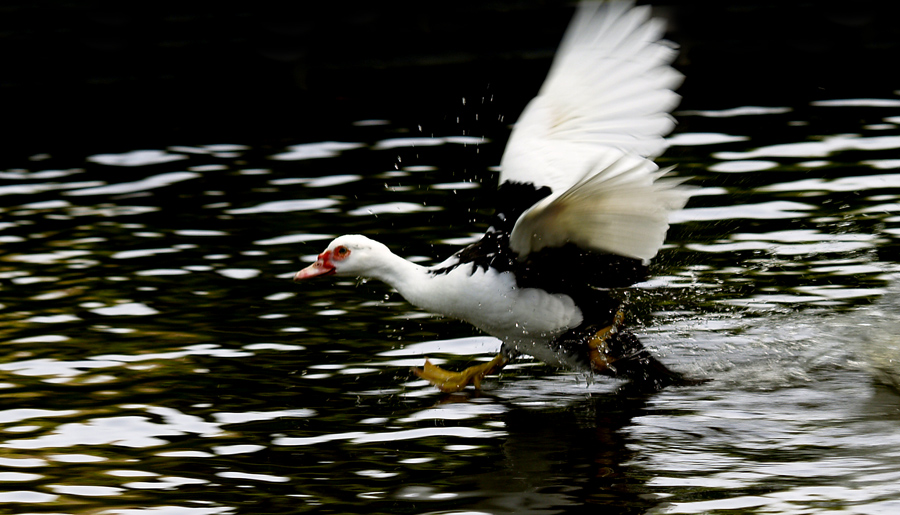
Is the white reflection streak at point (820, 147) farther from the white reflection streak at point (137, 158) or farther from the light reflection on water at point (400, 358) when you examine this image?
the white reflection streak at point (137, 158)

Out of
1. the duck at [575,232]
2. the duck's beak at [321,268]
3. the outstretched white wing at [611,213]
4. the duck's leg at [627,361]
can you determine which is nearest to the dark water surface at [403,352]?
the duck's leg at [627,361]

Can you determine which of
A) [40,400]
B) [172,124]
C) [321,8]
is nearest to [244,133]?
[172,124]

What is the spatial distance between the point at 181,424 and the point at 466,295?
4.49ft

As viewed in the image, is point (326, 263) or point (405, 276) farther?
point (326, 263)

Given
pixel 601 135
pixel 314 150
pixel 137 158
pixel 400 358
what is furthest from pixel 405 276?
pixel 137 158

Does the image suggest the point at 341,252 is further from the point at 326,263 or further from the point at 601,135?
the point at 601,135

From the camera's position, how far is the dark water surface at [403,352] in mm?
5137

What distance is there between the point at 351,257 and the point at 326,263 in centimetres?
14

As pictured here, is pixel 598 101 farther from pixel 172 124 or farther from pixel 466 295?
pixel 172 124

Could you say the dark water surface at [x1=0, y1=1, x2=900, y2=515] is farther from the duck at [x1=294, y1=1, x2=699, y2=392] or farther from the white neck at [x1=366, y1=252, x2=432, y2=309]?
the white neck at [x1=366, y1=252, x2=432, y2=309]

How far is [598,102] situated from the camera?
21.7 ft

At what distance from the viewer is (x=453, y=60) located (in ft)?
50.8

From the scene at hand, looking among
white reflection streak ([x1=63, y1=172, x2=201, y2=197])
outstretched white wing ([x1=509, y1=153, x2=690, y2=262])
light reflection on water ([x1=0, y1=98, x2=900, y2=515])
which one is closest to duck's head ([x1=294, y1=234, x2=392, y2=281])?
light reflection on water ([x1=0, y1=98, x2=900, y2=515])

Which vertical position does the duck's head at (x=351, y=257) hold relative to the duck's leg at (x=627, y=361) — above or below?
above
